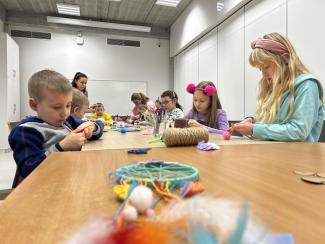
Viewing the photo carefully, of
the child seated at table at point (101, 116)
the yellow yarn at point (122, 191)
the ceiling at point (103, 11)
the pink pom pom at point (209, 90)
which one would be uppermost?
the ceiling at point (103, 11)

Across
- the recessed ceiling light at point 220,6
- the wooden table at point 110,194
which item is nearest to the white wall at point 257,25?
the recessed ceiling light at point 220,6

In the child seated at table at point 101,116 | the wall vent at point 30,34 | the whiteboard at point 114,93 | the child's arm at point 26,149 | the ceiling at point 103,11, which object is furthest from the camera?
the whiteboard at point 114,93

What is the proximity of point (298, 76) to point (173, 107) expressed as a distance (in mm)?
2287

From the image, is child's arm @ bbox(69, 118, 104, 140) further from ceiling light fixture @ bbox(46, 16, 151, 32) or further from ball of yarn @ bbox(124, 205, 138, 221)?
ceiling light fixture @ bbox(46, 16, 151, 32)

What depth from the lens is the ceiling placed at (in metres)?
4.99

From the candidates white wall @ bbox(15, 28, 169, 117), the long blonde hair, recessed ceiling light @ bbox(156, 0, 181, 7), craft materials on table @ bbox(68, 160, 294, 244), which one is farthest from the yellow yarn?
white wall @ bbox(15, 28, 169, 117)

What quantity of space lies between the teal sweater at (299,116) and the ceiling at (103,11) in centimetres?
427

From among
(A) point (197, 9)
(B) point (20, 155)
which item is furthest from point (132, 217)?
(A) point (197, 9)

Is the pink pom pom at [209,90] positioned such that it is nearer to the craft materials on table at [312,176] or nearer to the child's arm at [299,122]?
the child's arm at [299,122]

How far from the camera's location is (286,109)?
4.09 ft

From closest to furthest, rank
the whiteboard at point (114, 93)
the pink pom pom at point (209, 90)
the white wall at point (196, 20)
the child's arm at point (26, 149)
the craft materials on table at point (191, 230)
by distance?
the craft materials on table at point (191, 230) < the child's arm at point (26, 149) < the pink pom pom at point (209, 90) < the white wall at point (196, 20) < the whiteboard at point (114, 93)

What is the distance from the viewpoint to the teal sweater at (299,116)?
1138mm

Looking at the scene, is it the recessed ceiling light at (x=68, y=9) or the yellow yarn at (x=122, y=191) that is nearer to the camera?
the yellow yarn at (x=122, y=191)

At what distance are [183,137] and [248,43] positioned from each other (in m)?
2.93
